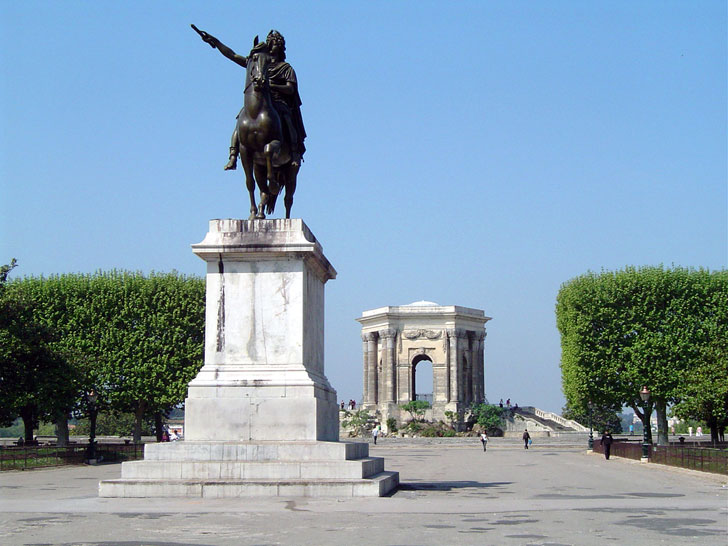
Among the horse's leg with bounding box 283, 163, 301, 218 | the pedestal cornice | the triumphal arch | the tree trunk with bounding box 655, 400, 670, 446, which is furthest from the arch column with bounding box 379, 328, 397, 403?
the pedestal cornice

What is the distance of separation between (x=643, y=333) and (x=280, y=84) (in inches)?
1468

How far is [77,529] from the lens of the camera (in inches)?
447

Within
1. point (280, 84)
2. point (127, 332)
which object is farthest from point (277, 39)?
point (127, 332)

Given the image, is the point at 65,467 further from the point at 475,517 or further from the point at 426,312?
the point at 426,312

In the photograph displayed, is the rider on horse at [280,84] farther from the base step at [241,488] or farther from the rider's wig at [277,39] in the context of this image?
the base step at [241,488]

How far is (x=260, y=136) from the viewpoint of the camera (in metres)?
17.0

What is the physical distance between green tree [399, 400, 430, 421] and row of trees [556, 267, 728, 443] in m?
33.7

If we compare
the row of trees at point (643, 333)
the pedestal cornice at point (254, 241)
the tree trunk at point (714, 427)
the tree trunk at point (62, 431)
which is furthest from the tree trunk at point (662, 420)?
the pedestal cornice at point (254, 241)

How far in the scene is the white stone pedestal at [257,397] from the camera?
1491cm

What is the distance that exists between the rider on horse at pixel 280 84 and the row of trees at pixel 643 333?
3587cm

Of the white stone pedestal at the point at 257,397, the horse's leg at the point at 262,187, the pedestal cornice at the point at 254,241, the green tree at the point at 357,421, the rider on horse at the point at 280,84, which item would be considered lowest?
the green tree at the point at 357,421

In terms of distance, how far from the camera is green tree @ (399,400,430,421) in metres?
85.9

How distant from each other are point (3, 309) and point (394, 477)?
27400 mm

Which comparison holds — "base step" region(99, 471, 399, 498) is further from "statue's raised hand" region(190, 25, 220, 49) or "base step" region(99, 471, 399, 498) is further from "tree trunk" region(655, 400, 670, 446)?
"tree trunk" region(655, 400, 670, 446)
